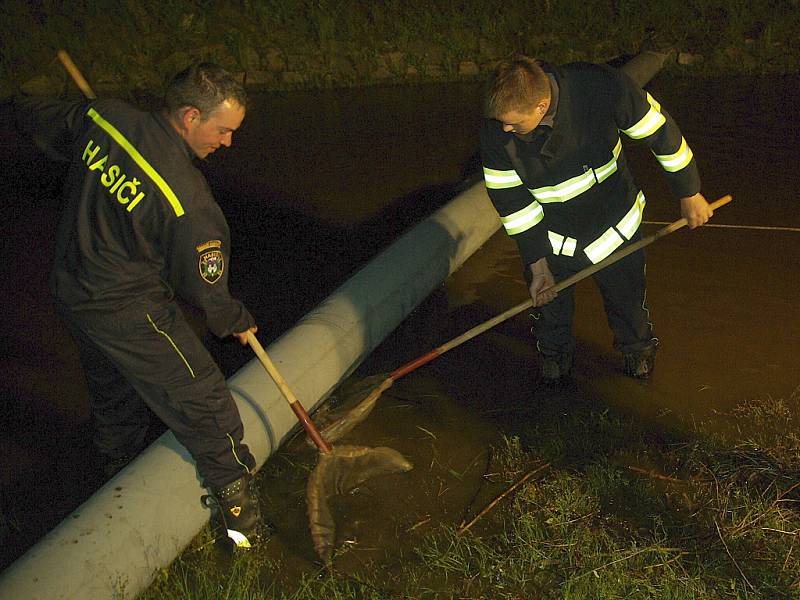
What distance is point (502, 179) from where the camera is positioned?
3.59 meters

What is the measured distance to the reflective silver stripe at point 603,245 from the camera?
3670mm

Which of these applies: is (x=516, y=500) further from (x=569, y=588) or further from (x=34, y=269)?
(x=34, y=269)

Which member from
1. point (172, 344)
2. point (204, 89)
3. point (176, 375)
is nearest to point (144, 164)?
point (204, 89)

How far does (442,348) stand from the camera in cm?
380

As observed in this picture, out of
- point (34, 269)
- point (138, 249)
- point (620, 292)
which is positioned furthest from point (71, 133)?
point (34, 269)

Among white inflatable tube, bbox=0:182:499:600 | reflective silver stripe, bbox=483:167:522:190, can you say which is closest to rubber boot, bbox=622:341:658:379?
reflective silver stripe, bbox=483:167:522:190

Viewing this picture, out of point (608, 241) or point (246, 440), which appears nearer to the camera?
point (246, 440)

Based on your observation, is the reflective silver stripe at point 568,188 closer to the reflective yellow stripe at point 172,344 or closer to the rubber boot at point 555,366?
the rubber boot at point 555,366

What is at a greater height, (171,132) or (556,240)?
(171,132)

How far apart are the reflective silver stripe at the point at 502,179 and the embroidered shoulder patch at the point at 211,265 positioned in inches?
52.6

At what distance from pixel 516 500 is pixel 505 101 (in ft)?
4.73

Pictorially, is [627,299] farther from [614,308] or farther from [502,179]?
[502,179]

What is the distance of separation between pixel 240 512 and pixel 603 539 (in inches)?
49.0

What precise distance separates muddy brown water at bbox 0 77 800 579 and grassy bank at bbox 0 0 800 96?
342 centimetres
